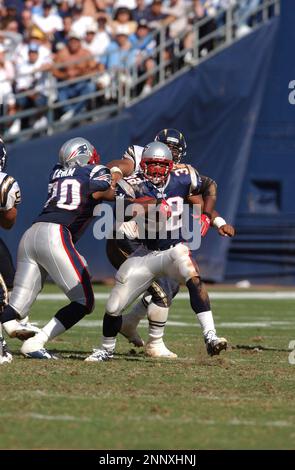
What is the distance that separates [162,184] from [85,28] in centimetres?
811

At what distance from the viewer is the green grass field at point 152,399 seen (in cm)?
395

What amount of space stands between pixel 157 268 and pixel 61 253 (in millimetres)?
593

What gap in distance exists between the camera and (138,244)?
23.3 ft

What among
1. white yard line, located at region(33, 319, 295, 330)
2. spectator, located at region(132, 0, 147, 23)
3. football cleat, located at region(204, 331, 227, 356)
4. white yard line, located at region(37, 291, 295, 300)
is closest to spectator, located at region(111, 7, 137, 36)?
spectator, located at region(132, 0, 147, 23)

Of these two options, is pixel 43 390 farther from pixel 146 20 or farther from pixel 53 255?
pixel 146 20

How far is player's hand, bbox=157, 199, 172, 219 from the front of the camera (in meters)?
6.36

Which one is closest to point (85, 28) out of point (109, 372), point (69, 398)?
point (109, 372)

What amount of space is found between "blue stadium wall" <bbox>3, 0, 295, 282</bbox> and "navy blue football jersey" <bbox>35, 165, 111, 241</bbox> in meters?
7.36

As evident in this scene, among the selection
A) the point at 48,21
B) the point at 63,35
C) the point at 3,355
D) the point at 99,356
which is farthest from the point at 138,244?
the point at 48,21

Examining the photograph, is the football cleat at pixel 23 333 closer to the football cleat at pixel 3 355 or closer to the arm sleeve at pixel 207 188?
the football cleat at pixel 3 355

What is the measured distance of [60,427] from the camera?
13.6ft

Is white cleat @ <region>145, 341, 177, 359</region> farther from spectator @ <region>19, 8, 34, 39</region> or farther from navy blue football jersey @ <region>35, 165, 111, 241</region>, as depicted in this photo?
spectator @ <region>19, 8, 34, 39</region>

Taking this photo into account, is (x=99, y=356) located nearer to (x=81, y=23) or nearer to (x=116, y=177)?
(x=116, y=177)

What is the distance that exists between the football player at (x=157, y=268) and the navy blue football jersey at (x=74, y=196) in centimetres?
27
